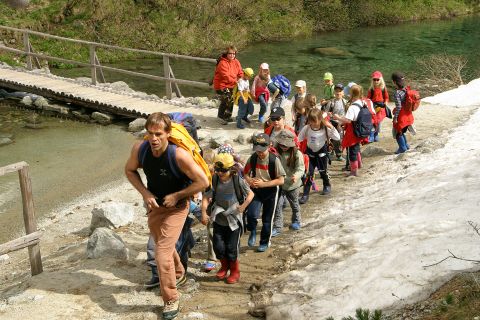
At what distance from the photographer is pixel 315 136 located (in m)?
8.02

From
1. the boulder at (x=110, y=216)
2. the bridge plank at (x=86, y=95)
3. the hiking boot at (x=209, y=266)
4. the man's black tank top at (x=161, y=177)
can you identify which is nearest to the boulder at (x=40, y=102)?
the bridge plank at (x=86, y=95)

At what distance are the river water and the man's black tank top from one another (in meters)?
4.32

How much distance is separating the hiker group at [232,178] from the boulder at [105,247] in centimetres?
89

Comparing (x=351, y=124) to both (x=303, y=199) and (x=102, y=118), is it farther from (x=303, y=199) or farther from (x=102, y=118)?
(x=102, y=118)

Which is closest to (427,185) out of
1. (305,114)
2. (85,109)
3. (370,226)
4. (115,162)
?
(370,226)

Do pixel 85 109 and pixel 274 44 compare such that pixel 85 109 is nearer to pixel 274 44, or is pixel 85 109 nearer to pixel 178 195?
pixel 178 195

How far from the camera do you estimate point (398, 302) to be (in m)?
4.59

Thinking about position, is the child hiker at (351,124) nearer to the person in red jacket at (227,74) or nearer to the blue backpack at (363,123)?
the blue backpack at (363,123)

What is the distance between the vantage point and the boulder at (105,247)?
6.48 metres

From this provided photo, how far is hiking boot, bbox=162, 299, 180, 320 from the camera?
5148 millimetres

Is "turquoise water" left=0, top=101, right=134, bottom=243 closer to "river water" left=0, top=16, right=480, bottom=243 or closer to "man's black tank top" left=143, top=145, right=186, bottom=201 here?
"river water" left=0, top=16, right=480, bottom=243

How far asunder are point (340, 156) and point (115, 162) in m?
4.22

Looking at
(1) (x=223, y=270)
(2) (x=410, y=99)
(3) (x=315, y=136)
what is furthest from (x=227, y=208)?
(2) (x=410, y=99)

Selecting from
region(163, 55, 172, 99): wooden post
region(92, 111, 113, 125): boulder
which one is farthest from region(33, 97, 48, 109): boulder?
region(163, 55, 172, 99): wooden post
